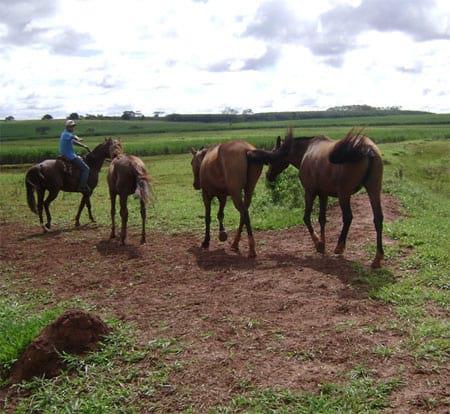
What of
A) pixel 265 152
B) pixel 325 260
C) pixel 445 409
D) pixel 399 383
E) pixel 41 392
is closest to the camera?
pixel 445 409

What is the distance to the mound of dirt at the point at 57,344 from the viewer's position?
533 centimetres

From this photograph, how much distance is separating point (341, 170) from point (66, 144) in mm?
7817

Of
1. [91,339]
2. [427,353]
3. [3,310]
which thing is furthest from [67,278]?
[427,353]

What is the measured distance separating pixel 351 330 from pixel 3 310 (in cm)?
470

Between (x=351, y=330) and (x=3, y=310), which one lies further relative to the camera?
(x=3, y=310)

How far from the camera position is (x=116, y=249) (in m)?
10.7

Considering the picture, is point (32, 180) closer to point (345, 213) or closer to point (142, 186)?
point (142, 186)

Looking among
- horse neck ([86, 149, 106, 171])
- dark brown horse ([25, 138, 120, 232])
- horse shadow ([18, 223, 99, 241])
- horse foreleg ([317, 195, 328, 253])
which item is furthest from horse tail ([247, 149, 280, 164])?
horse neck ([86, 149, 106, 171])

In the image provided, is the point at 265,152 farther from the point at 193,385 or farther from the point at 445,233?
the point at 193,385

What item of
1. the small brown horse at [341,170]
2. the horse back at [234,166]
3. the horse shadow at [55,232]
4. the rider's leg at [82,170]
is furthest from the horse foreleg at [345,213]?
the rider's leg at [82,170]

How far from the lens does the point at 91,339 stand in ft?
18.6

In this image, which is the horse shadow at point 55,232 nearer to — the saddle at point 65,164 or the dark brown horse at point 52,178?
the dark brown horse at point 52,178

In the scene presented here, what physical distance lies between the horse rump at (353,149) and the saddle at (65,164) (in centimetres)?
810

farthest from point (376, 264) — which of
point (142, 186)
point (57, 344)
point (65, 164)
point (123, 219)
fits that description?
point (65, 164)
